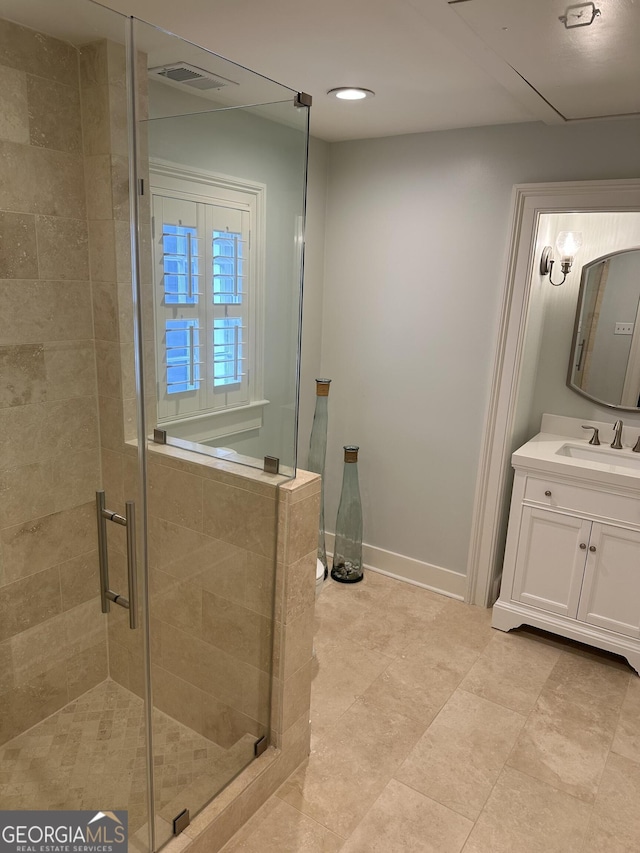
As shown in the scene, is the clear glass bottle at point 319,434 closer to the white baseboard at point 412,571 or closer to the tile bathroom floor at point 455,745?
the white baseboard at point 412,571

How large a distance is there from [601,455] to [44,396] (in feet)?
8.14

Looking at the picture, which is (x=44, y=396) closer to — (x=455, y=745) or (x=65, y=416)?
(x=65, y=416)

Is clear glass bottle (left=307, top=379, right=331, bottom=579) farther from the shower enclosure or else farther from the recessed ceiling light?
the recessed ceiling light

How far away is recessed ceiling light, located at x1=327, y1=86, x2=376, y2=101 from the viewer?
2.33 meters

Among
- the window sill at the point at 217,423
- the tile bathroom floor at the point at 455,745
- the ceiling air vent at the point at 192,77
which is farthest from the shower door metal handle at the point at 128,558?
the ceiling air vent at the point at 192,77

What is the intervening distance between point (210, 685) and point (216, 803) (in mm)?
321

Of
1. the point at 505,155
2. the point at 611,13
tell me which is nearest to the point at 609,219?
the point at 505,155

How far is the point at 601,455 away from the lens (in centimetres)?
297

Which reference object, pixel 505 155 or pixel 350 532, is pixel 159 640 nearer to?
pixel 350 532

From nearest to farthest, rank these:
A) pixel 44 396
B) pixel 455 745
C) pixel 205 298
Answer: pixel 44 396 → pixel 205 298 → pixel 455 745

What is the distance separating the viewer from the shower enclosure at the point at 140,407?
5.11ft

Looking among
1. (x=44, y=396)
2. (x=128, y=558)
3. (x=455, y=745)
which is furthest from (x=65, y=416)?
(x=455, y=745)

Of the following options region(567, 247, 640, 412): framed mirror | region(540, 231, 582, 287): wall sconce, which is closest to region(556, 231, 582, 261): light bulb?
region(540, 231, 582, 287): wall sconce

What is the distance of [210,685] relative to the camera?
6.36 feet
